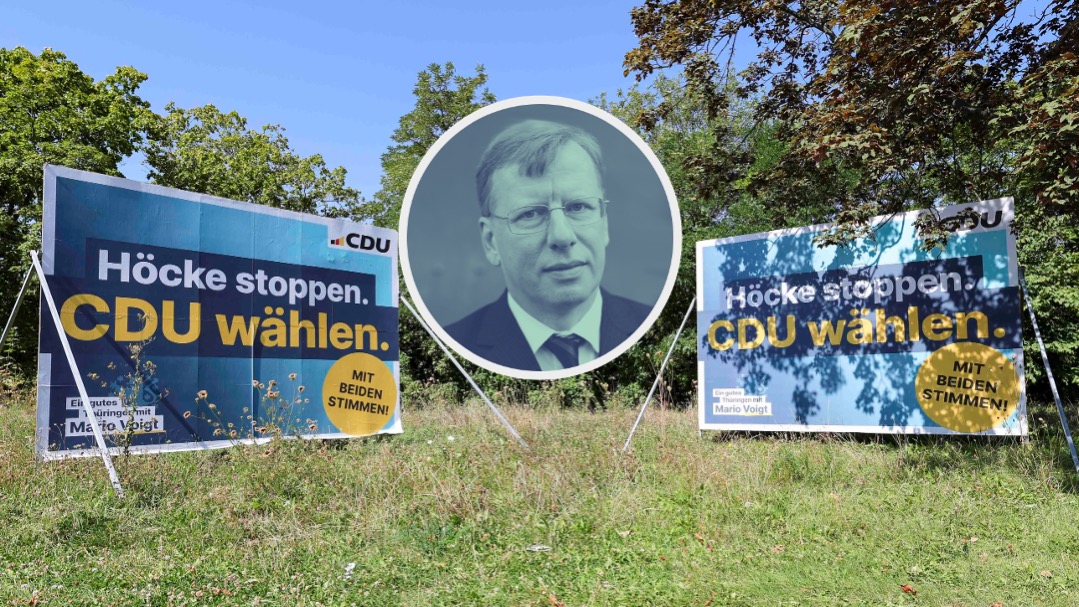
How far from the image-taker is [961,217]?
32.8ft

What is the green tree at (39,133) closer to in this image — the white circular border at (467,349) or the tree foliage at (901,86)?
the white circular border at (467,349)

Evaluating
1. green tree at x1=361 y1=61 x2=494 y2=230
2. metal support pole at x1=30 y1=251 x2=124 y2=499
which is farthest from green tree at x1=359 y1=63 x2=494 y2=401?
metal support pole at x1=30 y1=251 x2=124 y2=499

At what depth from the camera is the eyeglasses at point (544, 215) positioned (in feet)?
38.7

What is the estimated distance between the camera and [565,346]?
1162cm

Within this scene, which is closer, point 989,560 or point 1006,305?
point 989,560

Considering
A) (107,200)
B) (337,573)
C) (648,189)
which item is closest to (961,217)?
(648,189)

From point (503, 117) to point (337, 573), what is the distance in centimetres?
738

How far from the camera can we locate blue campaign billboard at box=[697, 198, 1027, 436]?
9.86 m

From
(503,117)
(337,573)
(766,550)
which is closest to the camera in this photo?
(337,573)

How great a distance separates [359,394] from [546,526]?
479 centimetres

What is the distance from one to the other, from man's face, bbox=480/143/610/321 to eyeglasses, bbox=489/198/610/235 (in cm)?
5

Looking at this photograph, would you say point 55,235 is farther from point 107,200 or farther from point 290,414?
point 290,414

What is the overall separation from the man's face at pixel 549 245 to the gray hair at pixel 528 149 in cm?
8

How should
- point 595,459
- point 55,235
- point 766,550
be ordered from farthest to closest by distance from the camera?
point 595,459
point 55,235
point 766,550
